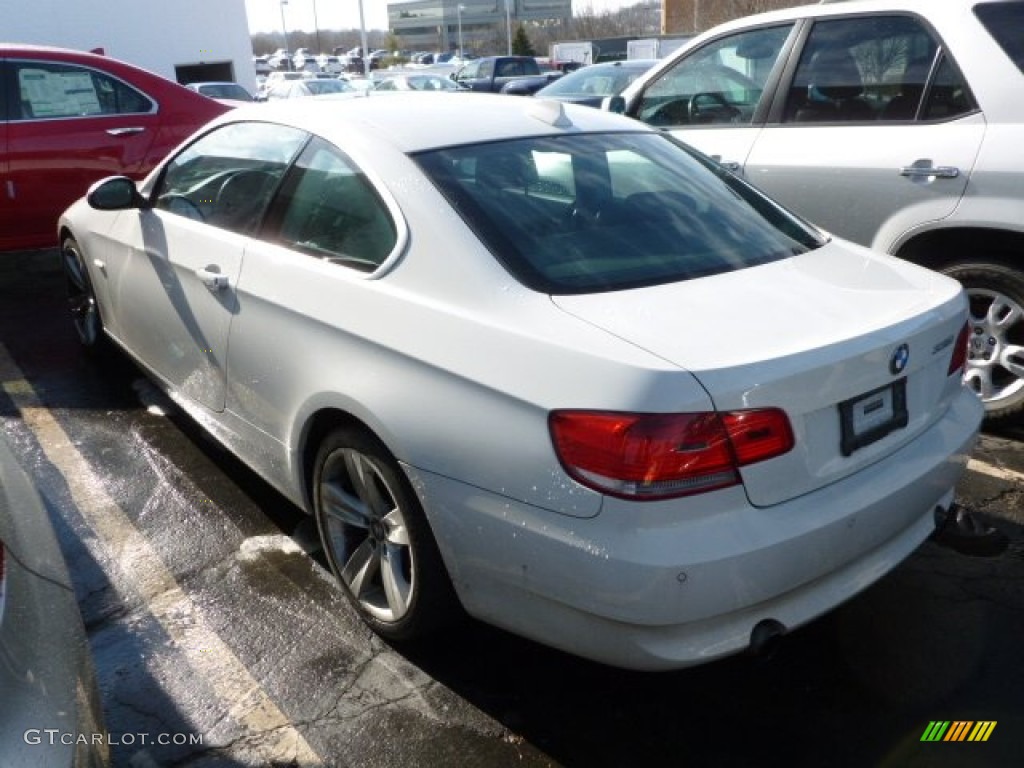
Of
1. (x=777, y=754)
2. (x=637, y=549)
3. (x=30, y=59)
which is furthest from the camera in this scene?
(x=30, y=59)

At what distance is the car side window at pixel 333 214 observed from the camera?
2.74m

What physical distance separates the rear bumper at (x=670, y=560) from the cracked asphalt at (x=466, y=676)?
374mm

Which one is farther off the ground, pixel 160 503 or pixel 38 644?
pixel 38 644

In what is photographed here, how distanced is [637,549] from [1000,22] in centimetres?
321

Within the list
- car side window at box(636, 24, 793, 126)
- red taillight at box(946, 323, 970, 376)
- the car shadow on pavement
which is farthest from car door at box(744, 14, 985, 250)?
the car shadow on pavement

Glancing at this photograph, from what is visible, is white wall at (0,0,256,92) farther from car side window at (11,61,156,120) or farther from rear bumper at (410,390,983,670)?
rear bumper at (410,390,983,670)

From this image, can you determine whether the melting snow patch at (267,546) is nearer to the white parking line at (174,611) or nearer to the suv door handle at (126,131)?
the white parking line at (174,611)

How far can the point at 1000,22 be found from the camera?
3902mm

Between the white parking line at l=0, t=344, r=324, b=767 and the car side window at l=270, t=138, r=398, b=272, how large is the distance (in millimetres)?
1247

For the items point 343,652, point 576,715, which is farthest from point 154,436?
point 576,715

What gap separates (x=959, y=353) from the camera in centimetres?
271

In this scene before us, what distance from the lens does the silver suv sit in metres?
3.84

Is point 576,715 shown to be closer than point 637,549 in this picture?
No

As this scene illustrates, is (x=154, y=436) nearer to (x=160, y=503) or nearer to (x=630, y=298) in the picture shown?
(x=160, y=503)
